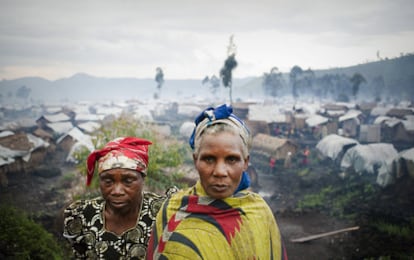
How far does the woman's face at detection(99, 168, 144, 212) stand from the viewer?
204 cm

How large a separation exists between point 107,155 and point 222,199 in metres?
1.09

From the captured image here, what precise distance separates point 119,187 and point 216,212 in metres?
0.93

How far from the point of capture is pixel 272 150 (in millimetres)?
19266

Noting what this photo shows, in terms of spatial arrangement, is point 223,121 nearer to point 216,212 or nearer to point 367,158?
point 216,212

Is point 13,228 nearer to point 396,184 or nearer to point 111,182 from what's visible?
point 111,182

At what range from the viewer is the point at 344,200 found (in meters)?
12.1

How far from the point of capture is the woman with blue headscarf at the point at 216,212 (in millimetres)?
1390

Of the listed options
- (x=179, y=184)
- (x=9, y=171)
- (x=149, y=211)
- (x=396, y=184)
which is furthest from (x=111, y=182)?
(x=9, y=171)

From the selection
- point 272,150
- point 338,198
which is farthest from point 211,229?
point 272,150

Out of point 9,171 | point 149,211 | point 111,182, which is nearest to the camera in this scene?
point 111,182

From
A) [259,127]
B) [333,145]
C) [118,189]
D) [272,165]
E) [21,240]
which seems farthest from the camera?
[259,127]

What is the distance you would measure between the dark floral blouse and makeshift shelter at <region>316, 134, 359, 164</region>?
18721 mm

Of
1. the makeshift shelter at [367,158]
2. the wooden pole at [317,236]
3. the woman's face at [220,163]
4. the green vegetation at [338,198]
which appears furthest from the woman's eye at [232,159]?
the makeshift shelter at [367,158]

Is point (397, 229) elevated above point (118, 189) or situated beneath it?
situated beneath
